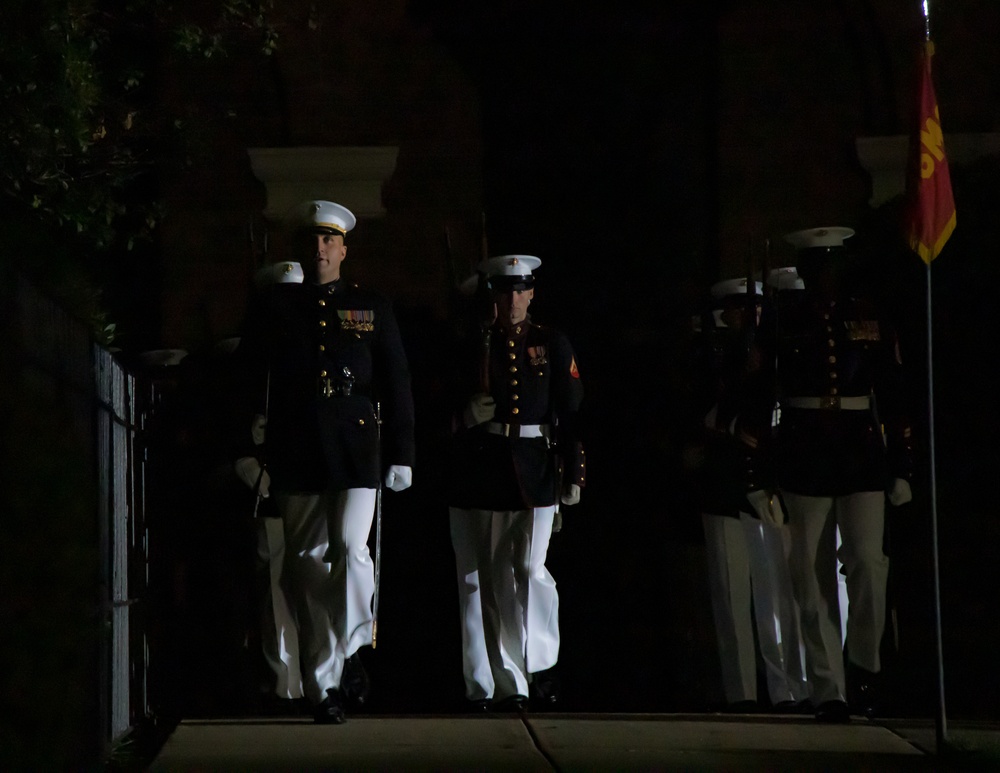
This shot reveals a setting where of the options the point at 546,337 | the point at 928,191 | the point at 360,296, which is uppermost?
the point at 928,191

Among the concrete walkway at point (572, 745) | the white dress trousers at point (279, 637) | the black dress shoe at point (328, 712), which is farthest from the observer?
the white dress trousers at point (279, 637)

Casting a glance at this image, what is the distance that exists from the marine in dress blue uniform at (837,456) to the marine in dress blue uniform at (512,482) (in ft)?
3.42

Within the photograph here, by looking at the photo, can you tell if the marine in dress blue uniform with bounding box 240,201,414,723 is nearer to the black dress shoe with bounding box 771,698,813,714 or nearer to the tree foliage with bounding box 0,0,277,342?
the tree foliage with bounding box 0,0,277,342

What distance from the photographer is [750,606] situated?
30.7ft

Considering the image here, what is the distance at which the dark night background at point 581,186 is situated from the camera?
440 inches

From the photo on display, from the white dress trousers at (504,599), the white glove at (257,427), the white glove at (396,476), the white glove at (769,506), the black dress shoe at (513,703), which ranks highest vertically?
the white glove at (257,427)

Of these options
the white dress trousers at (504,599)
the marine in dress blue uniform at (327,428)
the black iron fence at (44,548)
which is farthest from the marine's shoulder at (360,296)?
the black iron fence at (44,548)

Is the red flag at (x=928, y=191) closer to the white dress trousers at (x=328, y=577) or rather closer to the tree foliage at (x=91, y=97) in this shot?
the white dress trousers at (x=328, y=577)

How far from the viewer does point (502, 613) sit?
885 cm

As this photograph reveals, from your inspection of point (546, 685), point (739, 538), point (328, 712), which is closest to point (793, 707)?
point (739, 538)

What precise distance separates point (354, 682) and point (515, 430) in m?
1.41

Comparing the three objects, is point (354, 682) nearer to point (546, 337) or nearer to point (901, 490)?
point (546, 337)

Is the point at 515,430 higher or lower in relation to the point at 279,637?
higher

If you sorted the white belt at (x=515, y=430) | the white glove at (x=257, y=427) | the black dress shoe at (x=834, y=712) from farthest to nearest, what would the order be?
the white belt at (x=515, y=430), the white glove at (x=257, y=427), the black dress shoe at (x=834, y=712)
